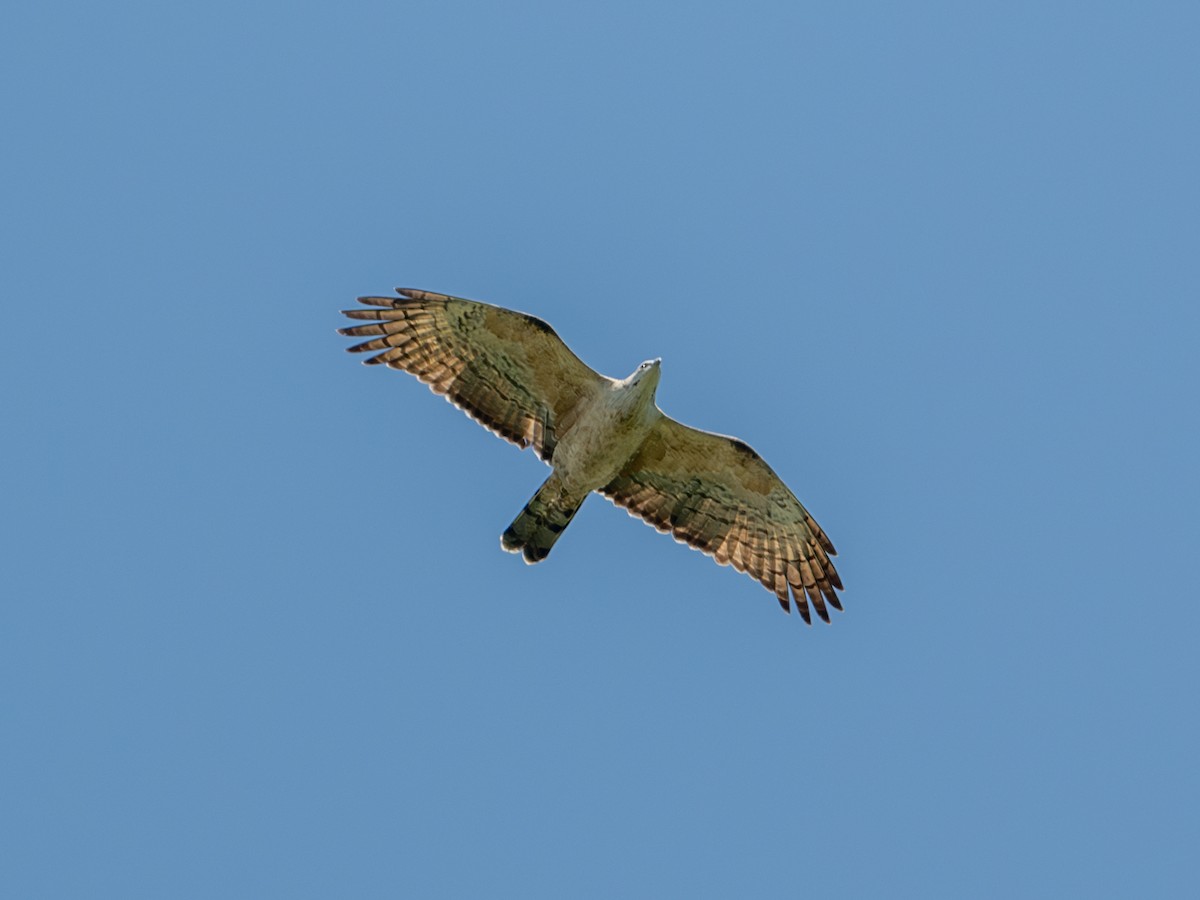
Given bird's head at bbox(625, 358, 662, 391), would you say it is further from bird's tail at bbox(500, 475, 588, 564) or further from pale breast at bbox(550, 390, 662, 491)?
bird's tail at bbox(500, 475, 588, 564)

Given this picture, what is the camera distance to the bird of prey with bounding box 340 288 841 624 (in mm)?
16031

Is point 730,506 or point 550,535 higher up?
point 730,506

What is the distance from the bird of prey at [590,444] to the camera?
16031 millimetres

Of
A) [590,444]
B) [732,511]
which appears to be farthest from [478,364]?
[732,511]

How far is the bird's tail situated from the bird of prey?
10 mm

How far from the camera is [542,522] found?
54.4 feet

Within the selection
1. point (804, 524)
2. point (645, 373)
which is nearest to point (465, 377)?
point (645, 373)

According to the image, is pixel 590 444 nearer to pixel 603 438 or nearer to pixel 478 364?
pixel 603 438

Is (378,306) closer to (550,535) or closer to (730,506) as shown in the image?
(550,535)

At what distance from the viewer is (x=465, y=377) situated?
16.7m

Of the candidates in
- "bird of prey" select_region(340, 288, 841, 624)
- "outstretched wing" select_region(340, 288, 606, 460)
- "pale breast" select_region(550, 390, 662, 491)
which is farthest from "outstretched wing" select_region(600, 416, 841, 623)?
"outstretched wing" select_region(340, 288, 606, 460)

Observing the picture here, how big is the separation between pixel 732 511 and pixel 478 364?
3.03 meters

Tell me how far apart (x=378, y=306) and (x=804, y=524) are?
16.0ft

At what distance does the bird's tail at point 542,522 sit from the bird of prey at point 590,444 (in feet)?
0.03
